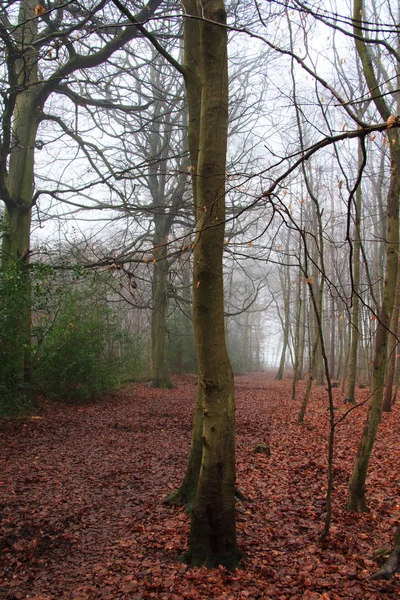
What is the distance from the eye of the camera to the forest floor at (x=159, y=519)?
306 centimetres

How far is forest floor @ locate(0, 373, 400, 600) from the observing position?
3.06 meters

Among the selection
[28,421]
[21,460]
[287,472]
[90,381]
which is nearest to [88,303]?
[90,381]

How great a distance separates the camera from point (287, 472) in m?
5.80

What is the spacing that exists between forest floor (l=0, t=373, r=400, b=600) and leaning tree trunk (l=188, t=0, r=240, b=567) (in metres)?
0.24

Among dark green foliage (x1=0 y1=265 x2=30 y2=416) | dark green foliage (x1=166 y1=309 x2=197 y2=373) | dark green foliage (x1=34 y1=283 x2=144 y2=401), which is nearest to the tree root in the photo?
dark green foliage (x1=0 y1=265 x2=30 y2=416)

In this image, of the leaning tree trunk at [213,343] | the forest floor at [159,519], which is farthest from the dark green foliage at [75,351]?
the leaning tree trunk at [213,343]

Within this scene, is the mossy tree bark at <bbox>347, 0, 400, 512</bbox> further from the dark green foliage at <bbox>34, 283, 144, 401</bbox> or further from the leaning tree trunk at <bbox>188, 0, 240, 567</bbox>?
the dark green foliage at <bbox>34, 283, 144, 401</bbox>

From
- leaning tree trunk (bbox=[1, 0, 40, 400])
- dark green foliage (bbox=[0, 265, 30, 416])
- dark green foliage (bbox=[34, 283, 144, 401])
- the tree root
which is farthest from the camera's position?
dark green foliage (bbox=[34, 283, 144, 401])

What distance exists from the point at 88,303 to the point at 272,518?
8907 millimetres

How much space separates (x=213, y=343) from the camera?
11.0 ft

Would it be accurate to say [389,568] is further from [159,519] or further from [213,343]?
[159,519]

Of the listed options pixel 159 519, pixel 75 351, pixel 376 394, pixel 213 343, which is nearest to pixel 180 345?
pixel 75 351

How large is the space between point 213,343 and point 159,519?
2.13 m

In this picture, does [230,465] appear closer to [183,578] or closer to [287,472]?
[183,578]
